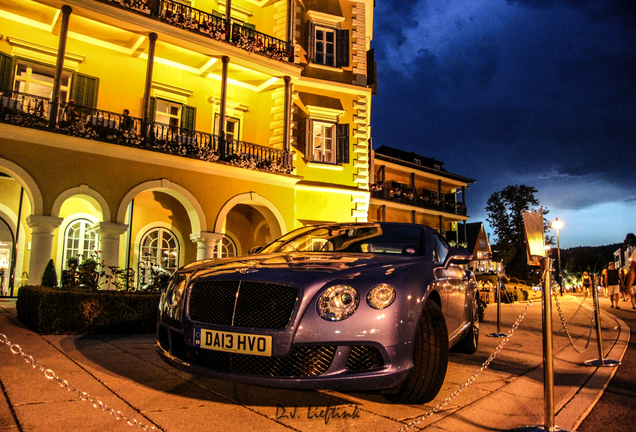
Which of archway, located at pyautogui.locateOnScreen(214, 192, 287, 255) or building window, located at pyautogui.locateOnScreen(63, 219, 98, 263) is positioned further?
archway, located at pyautogui.locateOnScreen(214, 192, 287, 255)

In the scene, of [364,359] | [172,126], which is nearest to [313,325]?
[364,359]

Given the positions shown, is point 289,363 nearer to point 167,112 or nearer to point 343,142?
point 167,112

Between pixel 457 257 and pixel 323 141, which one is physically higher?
pixel 323 141

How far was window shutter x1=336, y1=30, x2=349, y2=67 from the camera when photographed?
55.5 ft

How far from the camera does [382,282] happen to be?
9.68 ft

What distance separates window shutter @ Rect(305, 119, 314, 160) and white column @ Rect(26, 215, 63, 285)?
8.18 m

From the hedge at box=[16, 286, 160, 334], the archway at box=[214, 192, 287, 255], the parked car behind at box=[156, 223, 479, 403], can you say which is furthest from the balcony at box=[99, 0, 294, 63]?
the parked car behind at box=[156, 223, 479, 403]

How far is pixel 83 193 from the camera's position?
36.5 ft

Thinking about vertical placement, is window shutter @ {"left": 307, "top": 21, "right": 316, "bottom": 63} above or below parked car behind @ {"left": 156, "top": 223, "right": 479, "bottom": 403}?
above

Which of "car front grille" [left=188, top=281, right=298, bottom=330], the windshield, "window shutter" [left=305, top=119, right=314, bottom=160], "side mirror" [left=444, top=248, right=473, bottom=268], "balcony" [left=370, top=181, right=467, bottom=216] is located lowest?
"car front grille" [left=188, top=281, right=298, bottom=330]

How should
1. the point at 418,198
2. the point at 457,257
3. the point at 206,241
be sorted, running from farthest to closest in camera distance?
the point at 418,198 → the point at 206,241 → the point at 457,257

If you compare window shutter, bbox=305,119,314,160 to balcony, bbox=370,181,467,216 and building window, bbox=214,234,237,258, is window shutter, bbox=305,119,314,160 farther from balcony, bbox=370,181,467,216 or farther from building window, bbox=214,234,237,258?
balcony, bbox=370,181,467,216

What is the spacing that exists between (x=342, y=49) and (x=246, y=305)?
15.6 metres

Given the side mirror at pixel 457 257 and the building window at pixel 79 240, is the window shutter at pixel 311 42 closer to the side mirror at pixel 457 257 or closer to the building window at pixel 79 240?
the building window at pixel 79 240
